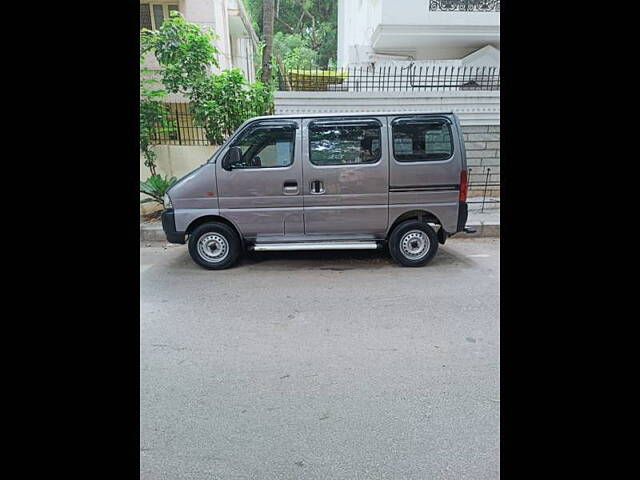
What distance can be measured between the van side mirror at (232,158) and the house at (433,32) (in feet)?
21.7

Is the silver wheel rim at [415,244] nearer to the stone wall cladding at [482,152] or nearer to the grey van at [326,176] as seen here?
the grey van at [326,176]

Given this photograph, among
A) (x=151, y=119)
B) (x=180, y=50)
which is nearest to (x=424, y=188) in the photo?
(x=180, y=50)

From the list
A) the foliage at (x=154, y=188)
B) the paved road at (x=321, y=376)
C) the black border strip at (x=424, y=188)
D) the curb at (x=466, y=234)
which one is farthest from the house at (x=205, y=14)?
the paved road at (x=321, y=376)

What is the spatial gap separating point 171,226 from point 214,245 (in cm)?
60

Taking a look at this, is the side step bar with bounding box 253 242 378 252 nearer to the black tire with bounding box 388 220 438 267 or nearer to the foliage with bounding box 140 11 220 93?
the black tire with bounding box 388 220 438 267

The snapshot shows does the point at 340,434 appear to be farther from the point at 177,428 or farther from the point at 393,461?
the point at 177,428

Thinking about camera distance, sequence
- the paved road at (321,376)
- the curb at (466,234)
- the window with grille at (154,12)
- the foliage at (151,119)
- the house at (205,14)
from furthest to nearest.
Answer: the window with grille at (154,12) < the house at (205,14) < the foliage at (151,119) < the curb at (466,234) < the paved road at (321,376)

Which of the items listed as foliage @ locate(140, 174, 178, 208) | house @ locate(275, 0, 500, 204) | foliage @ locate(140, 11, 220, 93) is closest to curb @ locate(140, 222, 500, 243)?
foliage @ locate(140, 174, 178, 208)

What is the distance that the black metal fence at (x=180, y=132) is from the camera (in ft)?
27.7

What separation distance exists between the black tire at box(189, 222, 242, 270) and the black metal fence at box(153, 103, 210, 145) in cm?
405

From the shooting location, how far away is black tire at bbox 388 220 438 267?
17.0 ft
